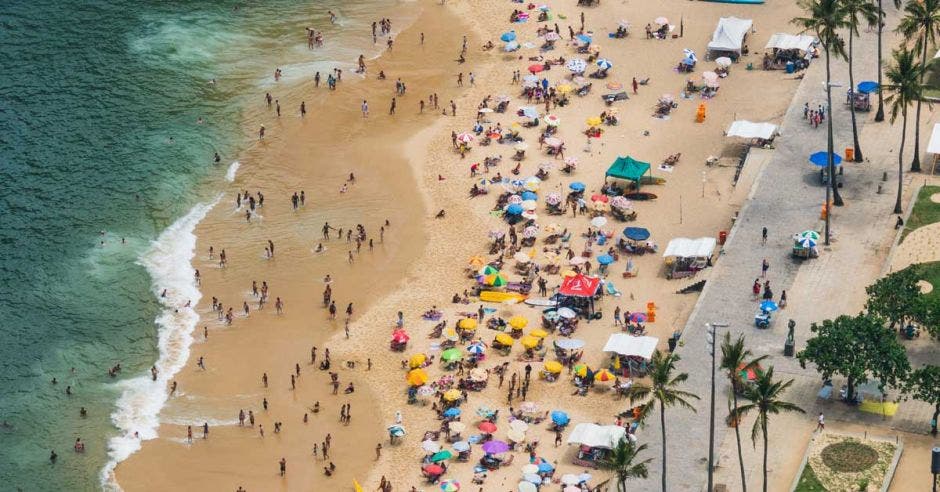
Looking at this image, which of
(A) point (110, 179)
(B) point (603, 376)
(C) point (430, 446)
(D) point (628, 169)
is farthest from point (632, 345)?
(A) point (110, 179)

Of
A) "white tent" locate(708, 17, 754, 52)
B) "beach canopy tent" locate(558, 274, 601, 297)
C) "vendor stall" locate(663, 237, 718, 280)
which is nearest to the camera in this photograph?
"beach canopy tent" locate(558, 274, 601, 297)

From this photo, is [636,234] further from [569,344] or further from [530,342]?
[530,342]

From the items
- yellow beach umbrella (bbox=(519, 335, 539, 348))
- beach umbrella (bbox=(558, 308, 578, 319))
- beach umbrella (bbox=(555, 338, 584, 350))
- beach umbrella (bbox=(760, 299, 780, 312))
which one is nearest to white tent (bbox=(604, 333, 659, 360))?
beach umbrella (bbox=(555, 338, 584, 350))

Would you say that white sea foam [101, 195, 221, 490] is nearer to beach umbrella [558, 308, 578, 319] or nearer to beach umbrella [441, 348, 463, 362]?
beach umbrella [441, 348, 463, 362]

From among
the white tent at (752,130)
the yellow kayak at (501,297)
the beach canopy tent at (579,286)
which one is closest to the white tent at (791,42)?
the white tent at (752,130)

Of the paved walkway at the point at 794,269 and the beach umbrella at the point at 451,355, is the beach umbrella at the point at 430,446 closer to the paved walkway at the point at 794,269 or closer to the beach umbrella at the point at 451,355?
the beach umbrella at the point at 451,355

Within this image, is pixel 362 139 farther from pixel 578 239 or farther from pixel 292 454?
pixel 292 454

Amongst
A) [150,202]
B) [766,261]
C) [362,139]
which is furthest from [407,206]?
[766,261]
